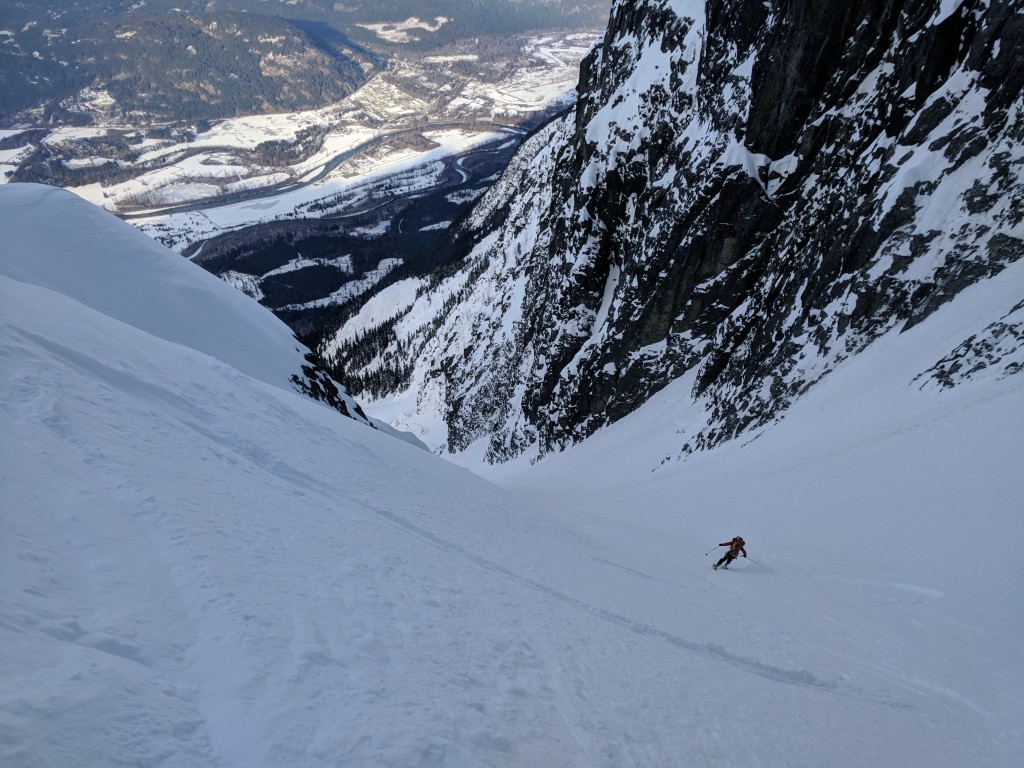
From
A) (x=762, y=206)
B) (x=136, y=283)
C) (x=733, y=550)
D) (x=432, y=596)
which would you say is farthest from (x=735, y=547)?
(x=136, y=283)

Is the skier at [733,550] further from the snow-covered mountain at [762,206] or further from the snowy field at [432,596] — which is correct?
the snow-covered mountain at [762,206]

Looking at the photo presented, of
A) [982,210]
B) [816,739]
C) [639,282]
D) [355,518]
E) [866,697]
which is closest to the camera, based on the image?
[816,739]

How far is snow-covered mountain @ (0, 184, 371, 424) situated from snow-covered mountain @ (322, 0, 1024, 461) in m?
22.7

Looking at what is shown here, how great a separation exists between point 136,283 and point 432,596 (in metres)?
27.2

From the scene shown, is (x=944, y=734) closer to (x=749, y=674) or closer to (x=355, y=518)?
(x=749, y=674)

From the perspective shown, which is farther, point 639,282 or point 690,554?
point 639,282

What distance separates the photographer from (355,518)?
9.65 metres

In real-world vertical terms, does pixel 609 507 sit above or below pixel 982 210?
below

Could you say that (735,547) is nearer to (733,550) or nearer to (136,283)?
(733,550)

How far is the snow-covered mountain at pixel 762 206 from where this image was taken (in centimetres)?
2058

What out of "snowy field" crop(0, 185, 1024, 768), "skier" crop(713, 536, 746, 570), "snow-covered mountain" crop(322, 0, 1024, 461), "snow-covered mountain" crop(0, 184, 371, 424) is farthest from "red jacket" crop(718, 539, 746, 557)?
"snow-covered mountain" crop(0, 184, 371, 424)

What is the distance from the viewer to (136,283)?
27.0 meters

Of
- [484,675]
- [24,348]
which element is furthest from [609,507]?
[24,348]

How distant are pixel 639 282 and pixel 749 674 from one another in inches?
1360
